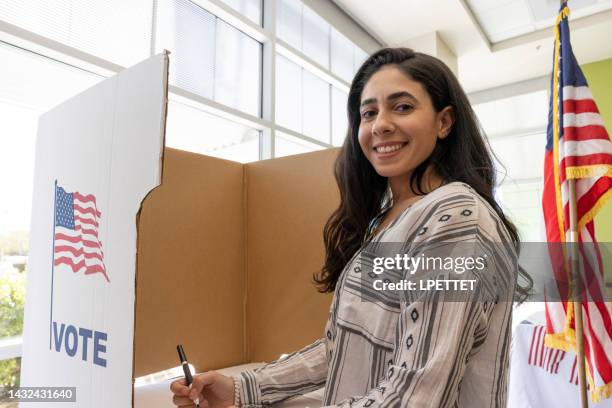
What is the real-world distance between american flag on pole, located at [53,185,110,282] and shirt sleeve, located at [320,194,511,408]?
0.40 m

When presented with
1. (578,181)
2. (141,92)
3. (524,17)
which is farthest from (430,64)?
(524,17)

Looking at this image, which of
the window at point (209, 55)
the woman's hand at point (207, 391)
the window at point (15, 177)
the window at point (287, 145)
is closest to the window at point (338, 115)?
the window at point (287, 145)

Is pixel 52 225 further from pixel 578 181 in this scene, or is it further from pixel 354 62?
pixel 354 62

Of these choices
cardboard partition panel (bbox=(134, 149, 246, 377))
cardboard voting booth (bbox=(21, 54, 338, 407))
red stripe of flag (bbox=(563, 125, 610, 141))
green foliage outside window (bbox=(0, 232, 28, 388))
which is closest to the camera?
cardboard voting booth (bbox=(21, 54, 338, 407))

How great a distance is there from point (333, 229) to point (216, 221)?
0.51 meters

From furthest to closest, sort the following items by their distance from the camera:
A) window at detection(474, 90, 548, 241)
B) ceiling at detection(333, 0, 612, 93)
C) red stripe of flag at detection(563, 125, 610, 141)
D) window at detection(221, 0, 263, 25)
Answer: window at detection(474, 90, 548, 241), ceiling at detection(333, 0, 612, 93), window at detection(221, 0, 263, 25), red stripe of flag at detection(563, 125, 610, 141)

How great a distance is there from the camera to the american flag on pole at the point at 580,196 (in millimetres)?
1416

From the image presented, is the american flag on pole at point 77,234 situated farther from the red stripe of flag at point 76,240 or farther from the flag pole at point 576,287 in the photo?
the flag pole at point 576,287

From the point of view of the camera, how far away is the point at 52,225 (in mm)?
808

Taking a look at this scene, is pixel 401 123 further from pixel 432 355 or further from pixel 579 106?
pixel 579 106

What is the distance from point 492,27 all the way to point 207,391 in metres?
3.62

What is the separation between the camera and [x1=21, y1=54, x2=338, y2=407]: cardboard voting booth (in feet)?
1.95

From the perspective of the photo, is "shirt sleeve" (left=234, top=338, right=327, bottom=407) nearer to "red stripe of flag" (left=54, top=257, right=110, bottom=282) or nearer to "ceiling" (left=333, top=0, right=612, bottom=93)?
"red stripe of flag" (left=54, top=257, right=110, bottom=282)

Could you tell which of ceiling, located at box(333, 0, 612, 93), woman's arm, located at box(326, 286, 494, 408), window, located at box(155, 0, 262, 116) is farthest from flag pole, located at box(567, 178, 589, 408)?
ceiling, located at box(333, 0, 612, 93)
